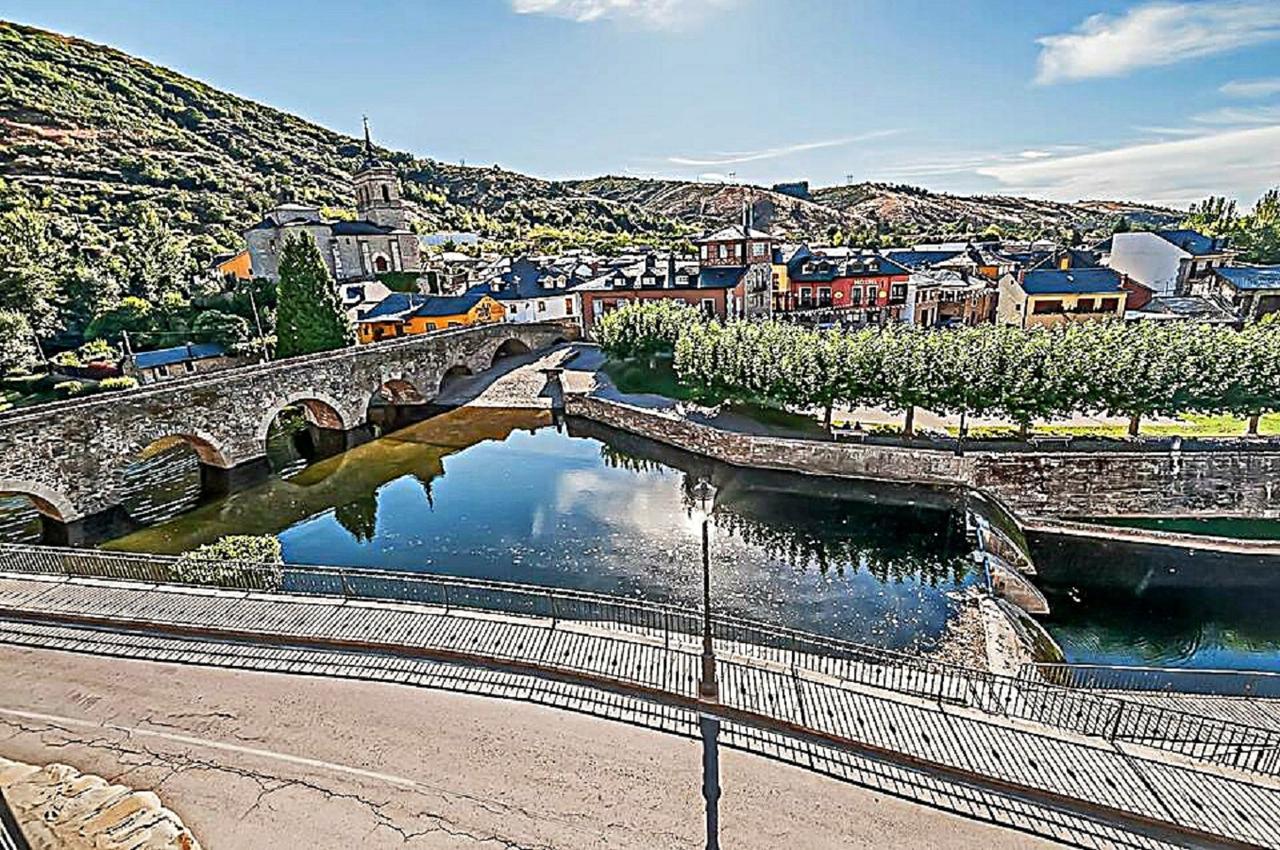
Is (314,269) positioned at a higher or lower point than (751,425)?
higher

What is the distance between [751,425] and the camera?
33594 millimetres

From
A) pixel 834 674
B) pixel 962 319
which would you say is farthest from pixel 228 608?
pixel 962 319

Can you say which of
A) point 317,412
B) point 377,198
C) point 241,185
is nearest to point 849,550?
point 317,412

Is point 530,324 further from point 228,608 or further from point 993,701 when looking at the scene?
point 993,701

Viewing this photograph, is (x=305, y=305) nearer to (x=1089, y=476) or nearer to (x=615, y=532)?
(x=615, y=532)

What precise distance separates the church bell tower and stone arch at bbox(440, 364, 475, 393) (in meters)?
34.8

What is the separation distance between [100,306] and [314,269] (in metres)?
26.2

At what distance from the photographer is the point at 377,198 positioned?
74938mm

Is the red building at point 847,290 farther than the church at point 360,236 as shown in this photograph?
No

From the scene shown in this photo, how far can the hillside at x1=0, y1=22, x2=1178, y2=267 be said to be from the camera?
8862 cm

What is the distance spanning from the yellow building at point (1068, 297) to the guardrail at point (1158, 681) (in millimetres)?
34459

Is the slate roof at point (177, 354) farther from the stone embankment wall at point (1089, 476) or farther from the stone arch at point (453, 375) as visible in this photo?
the stone embankment wall at point (1089, 476)

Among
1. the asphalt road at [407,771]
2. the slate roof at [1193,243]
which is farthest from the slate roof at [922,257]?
the asphalt road at [407,771]

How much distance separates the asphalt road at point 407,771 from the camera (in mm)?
9258
